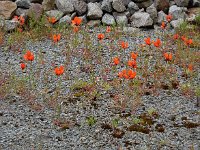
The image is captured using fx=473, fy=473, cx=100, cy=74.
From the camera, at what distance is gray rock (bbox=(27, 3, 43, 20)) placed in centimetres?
1123

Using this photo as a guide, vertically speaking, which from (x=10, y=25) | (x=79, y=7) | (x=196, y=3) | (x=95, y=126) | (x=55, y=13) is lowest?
(x=95, y=126)

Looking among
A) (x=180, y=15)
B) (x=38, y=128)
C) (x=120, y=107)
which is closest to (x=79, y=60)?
(x=120, y=107)

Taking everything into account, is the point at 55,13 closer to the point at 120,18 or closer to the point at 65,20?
the point at 65,20

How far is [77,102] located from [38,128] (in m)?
1.03

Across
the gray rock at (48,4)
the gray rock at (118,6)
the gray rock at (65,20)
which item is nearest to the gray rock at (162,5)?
the gray rock at (118,6)

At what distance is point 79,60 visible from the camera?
31.6 feet

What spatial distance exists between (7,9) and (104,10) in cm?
246

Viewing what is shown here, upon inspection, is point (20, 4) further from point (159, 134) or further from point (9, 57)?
point (159, 134)

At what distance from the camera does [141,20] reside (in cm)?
1177

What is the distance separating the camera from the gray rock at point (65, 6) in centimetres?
1197

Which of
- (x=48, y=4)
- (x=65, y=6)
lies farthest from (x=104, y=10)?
(x=48, y=4)

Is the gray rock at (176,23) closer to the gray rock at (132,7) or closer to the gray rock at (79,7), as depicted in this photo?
the gray rock at (132,7)

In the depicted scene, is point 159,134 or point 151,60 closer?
point 159,134

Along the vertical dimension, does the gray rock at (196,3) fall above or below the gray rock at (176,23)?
above
